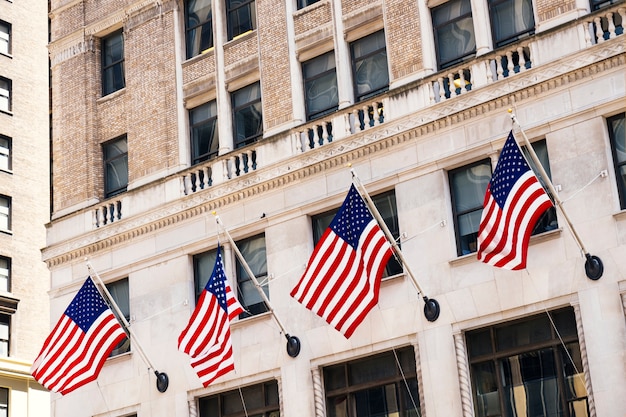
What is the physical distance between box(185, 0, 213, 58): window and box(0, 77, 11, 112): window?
68.3 ft

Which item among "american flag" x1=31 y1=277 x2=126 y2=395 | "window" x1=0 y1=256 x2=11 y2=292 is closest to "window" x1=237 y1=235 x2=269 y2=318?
"american flag" x1=31 y1=277 x2=126 y2=395

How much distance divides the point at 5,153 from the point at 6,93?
294cm

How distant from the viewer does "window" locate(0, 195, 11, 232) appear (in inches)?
2058

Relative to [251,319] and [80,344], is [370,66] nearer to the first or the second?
[251,319]

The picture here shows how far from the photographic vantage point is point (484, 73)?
1100 inches

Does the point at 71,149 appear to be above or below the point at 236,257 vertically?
above

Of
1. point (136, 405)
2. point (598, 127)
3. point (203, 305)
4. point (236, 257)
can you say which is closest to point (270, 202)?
point (236, 257)

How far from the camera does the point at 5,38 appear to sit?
55.2 metres

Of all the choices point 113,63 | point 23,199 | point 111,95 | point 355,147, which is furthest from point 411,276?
point 23,199

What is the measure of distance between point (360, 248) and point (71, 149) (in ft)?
47.8

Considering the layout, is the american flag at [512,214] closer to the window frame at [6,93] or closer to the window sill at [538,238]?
the window sill at [538,238]

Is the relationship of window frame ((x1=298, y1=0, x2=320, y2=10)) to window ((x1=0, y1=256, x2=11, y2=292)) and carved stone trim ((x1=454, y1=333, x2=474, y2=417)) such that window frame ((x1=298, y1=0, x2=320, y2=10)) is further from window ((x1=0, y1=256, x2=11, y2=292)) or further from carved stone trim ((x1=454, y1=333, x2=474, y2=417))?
window ((x1=0, y1=256, x2=11, y2=292))

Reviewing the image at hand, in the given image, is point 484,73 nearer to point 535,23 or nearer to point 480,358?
point 535,23

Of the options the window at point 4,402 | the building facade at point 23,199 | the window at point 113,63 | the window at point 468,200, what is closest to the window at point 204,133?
the window at point 113,63
